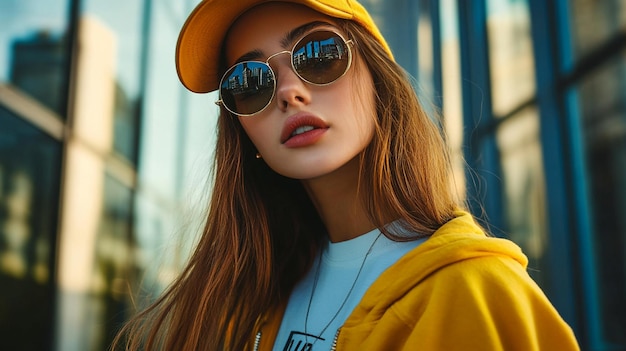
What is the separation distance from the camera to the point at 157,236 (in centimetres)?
543

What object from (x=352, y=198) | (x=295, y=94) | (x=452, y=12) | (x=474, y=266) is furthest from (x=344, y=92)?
(x=452, y=12)

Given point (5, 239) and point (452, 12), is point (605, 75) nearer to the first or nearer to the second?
point (452, 12)

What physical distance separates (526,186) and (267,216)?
302cm

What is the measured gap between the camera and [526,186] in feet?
13.1

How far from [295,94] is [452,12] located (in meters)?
4.20

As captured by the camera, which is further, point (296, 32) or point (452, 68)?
point (452, 68)

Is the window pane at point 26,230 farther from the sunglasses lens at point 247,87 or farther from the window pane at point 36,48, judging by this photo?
the sunglasses lens at point 247,87

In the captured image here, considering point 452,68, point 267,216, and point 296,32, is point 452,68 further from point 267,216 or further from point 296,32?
point 296,32

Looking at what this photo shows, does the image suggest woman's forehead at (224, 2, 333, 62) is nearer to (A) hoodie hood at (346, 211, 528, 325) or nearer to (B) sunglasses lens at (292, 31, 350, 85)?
(B) sunglasses lens at (292, 31, 350, 85)

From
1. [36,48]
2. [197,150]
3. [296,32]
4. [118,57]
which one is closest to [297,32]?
[296,32]

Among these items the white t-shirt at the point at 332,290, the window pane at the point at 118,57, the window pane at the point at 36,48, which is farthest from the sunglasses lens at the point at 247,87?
the window pane at the point at 118,57

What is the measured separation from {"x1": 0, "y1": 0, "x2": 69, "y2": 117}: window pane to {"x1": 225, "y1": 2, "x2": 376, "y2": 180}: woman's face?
2132 millimetres

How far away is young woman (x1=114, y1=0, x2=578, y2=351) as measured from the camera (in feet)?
3.05

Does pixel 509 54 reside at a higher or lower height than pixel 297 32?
higher
